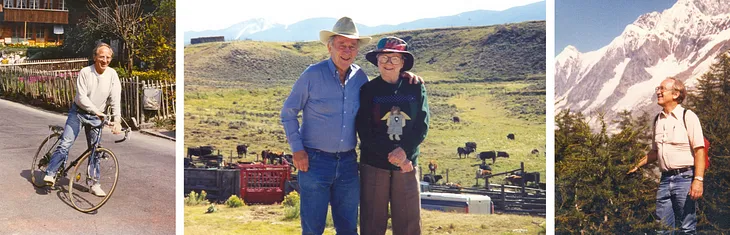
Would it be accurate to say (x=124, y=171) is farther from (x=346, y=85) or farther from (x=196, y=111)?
(x=346, y=85)

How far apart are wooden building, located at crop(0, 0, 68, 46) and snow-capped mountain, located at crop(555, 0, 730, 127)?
4.45 metres

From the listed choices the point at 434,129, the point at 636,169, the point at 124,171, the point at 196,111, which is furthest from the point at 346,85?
the point at 636,169

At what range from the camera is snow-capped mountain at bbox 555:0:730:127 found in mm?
6949

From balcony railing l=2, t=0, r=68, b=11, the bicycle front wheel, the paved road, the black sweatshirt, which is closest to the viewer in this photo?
the black sweatshirt

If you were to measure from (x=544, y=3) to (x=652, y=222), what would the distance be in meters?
2.13

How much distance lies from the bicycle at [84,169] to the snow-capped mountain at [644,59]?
4018mm

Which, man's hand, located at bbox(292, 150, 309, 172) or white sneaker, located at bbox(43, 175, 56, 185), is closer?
man's hand, located at bbox(292, 150, 309, 172)

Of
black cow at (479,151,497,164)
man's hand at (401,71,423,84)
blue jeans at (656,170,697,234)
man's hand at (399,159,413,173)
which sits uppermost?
man's hand at (401,71,423,84)

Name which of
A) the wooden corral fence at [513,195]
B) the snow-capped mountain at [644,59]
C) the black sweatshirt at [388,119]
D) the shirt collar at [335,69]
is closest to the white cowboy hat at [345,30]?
the shirt collar at [335,69]

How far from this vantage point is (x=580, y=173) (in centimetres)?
716

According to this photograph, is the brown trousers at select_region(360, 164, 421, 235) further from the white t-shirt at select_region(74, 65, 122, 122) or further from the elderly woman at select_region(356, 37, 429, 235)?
the white t-shirt at select_region(74, 65, 122, 122)

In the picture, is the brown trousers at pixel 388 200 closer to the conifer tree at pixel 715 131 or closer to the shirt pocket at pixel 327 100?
the shirt pocket at pixel 327 100

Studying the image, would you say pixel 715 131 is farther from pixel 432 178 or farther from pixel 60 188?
pixel 60 188

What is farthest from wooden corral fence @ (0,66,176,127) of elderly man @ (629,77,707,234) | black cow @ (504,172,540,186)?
elderly man @ (629,77,707,234)
